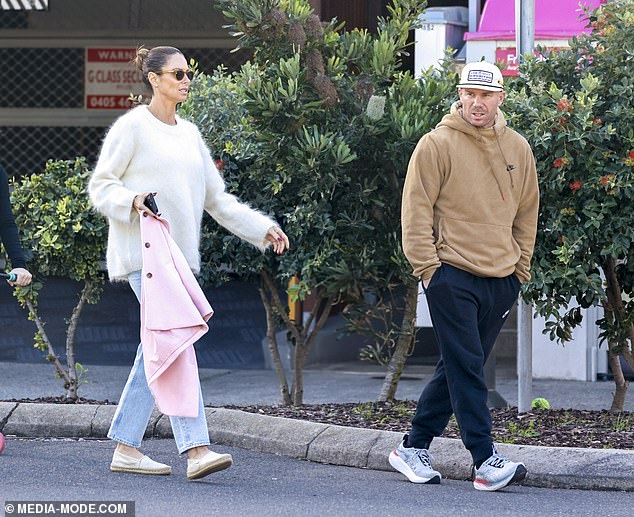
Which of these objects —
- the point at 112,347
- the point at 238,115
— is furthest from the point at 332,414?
the point at 112,347

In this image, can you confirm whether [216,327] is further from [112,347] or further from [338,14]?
[338,14]

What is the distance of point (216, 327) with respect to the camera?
12.0 m

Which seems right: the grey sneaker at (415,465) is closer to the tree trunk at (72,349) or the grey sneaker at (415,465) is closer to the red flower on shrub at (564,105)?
the red flower on shrub at (564,105)

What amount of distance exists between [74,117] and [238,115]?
8.22 metres

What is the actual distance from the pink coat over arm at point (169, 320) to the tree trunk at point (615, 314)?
226 cm

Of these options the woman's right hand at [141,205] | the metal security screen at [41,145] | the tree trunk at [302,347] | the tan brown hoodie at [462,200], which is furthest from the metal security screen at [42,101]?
the tan brown hoodie at [462,200]

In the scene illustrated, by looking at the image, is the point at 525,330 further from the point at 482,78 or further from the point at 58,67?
the point at 58,67

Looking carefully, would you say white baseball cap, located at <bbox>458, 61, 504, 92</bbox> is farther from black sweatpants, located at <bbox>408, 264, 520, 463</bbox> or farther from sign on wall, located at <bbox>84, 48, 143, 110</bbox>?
sign on wall, located at <bbox>84, 48, 143, 110</bbox>

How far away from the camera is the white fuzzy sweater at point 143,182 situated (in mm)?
5574

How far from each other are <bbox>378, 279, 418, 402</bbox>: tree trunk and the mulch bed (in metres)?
0.08

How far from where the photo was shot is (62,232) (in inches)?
283

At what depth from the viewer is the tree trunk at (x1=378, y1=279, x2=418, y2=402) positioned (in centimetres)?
709

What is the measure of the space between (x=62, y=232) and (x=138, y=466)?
191 cm

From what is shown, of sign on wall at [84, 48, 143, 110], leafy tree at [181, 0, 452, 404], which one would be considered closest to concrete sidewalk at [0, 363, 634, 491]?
leafy tree at [181, 0, 452, 404]
